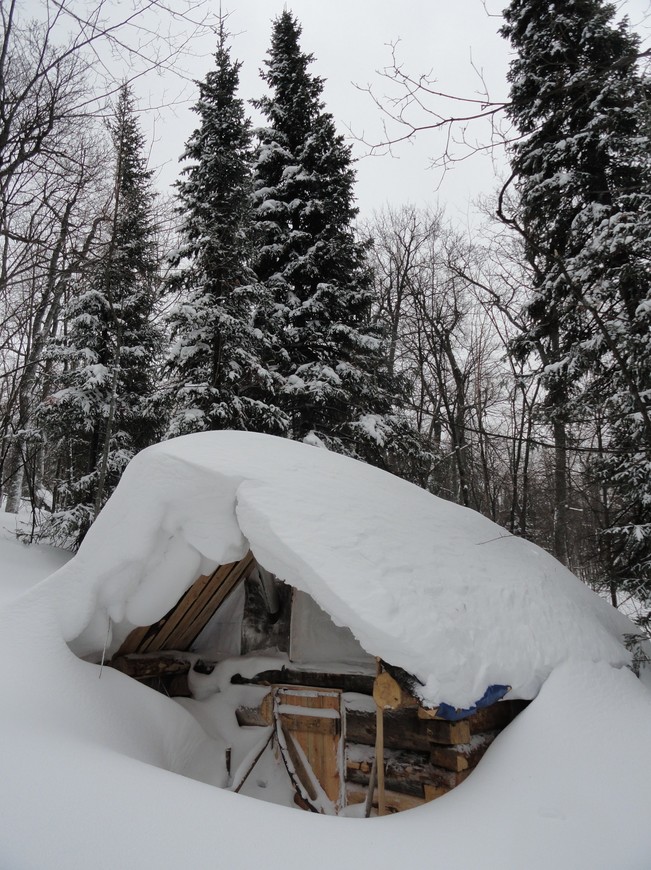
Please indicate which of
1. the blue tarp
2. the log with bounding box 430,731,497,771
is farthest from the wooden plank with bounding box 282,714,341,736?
the blue tarp

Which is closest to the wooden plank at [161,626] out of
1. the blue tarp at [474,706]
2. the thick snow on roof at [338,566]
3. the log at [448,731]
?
the thick snow on roof at [338,566]

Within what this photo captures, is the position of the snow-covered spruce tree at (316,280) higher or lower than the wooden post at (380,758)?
higher

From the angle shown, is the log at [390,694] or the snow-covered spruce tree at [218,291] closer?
the log at [390,694]

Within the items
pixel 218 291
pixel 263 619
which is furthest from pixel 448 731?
pixel 218 291

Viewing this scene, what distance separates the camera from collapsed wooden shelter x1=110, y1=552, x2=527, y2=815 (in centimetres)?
374

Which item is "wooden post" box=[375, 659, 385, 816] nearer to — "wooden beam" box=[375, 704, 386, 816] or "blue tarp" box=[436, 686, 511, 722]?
"wooden beam" box=[375, 704, 386, 816]

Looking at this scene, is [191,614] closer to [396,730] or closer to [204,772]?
[204,772]

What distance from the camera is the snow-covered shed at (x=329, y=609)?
328 cm

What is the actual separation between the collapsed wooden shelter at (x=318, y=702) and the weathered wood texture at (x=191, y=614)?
13 mm

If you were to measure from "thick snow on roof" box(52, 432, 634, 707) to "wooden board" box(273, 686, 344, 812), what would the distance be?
4.78ft

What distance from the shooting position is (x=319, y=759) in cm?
452

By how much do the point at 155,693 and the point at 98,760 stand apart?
131 cm

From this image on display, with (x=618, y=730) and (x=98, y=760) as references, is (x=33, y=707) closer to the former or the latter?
(x=98, y=760)

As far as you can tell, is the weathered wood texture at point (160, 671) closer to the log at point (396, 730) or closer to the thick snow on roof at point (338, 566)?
the thick snow on roof at point (338, 566)
